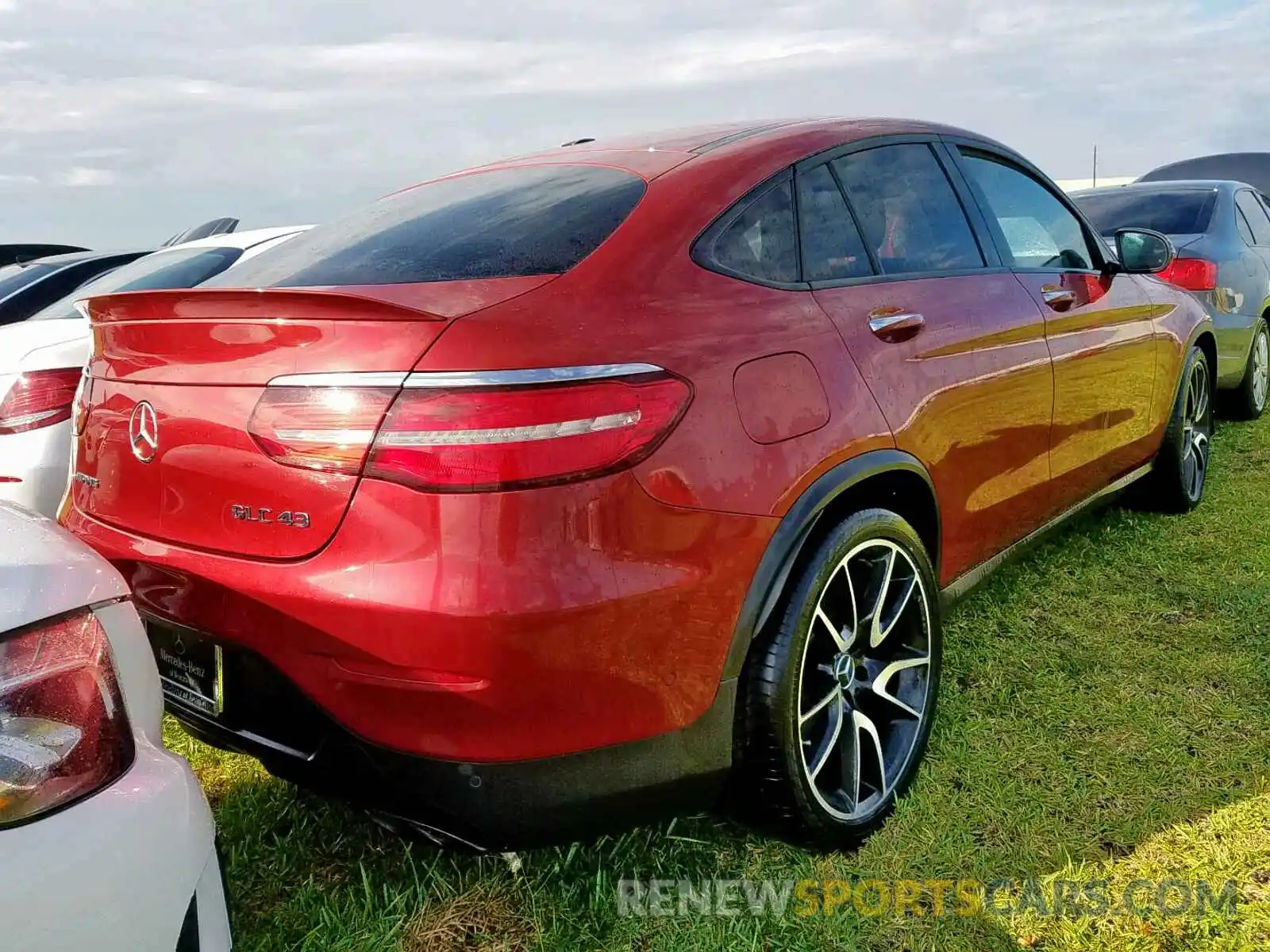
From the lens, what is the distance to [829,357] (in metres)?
2.23

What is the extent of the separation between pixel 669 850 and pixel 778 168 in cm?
Answer: 154

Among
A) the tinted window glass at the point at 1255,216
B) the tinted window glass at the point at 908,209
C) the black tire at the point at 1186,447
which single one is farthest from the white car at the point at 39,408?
the tinted window glass at the point at 1255,216

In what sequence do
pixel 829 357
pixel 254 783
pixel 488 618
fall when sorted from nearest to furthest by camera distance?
pixel 488 618 → pixel 829 357 → pixel 254 783

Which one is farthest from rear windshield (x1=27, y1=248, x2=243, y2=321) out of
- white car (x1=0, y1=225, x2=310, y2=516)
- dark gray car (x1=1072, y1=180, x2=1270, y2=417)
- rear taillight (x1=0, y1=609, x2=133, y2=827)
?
dark gray car (x1=1072, y1=180, x2=1270, y2=417)

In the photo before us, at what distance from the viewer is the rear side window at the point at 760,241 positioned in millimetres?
2152

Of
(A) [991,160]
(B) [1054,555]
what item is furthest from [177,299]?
(B) [1054,555]

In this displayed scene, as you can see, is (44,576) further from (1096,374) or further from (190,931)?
(1096,374)

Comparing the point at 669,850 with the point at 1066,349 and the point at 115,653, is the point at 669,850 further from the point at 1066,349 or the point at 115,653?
the point at 1066,349

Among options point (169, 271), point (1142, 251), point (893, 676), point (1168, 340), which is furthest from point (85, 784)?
point (1168, 340)

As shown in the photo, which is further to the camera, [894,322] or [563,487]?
[894,322]

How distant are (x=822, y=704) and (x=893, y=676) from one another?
0.37 meters

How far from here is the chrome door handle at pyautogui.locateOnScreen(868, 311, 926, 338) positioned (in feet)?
7.93

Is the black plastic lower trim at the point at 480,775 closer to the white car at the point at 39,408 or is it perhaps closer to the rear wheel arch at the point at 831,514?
the rear wheel arch at the point at 831,514

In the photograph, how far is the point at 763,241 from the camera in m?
2.28
